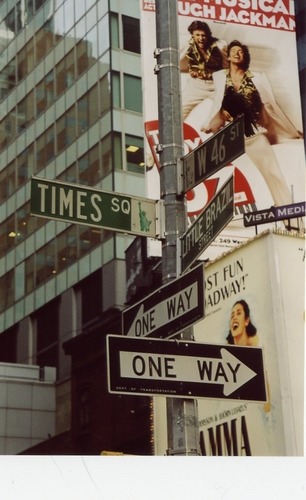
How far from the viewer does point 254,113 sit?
2378cm

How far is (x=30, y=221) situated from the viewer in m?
24.7

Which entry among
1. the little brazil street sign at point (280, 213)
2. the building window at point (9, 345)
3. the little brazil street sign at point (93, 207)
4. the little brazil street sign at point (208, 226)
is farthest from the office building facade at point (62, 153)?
the little brazil street sign at point (208, 226)

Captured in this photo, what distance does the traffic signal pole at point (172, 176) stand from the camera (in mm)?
5703

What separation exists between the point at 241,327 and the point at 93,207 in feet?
21.7

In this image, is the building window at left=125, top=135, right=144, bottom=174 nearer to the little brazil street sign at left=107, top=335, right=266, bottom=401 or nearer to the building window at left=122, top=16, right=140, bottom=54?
the building window at left=122, top=16, right=140, bottom=54

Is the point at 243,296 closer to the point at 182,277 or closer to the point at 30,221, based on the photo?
the point at 182,277

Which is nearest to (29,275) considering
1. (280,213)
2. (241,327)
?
(280,213)

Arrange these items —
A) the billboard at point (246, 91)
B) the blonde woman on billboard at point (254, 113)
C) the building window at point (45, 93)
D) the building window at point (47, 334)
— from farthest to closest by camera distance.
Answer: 1. the building window at point (45, 93)
2. the building window at point (47, 334)
3. the blonde woman on billboard at point (254, 113)
4. the billboard at point (246, 91)

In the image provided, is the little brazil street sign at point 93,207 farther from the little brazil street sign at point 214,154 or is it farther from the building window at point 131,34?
the building window at point 131,34

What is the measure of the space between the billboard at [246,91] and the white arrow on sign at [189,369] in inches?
595

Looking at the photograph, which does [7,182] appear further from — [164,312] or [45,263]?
[164,312]
